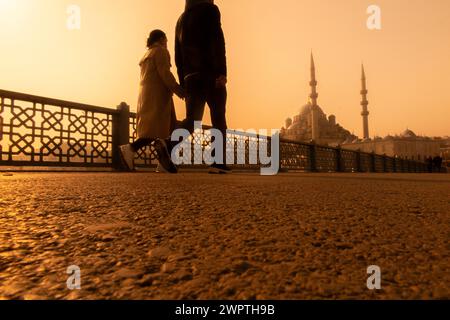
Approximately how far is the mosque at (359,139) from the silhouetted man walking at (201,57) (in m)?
40.2

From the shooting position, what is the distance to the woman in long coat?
4.11 m

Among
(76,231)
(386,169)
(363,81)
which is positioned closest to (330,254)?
(76,231)

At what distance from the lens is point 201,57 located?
3742mm

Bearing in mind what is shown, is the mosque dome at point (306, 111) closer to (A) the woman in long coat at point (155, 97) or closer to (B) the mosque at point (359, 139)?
(B) the mosque at point (359, 139)

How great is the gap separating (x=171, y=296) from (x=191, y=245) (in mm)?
272

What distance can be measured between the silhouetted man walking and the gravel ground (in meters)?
2.52

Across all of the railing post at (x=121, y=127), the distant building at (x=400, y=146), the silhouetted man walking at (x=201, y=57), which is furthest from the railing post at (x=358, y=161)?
the distant building at (x=400, y=146)

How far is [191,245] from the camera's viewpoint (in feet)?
2.60

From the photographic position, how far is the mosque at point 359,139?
47.1 metres

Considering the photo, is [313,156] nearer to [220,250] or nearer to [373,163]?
[373,163]
